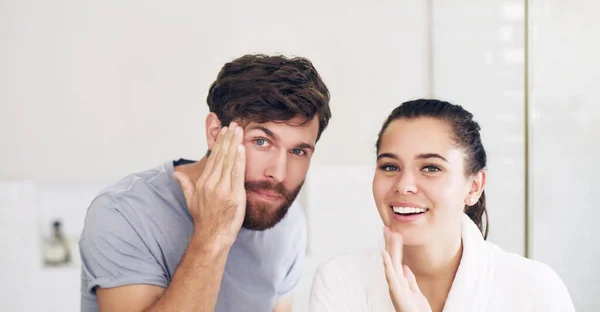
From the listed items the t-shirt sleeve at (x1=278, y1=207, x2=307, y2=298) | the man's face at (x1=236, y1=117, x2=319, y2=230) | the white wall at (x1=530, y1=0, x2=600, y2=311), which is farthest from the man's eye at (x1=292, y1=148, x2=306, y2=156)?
the white wall at (x1=530, y1=0, x2=600, y2=311)

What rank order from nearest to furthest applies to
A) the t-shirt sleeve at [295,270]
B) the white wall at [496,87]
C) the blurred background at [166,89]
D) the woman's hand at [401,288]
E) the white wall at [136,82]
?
the woman's hand at [401,288] < the t-shirt sleeve at [295,270] < the white wall at [496,87] < the blurred background at [166,89] < the white wall at [136,82]

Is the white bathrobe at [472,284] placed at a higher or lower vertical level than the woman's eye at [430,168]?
lower

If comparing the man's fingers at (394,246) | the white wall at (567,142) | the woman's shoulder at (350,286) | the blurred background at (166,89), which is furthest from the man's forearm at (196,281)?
the blurred background at (166,89)

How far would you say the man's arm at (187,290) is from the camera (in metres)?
1.26

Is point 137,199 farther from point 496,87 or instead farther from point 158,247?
point 496,87

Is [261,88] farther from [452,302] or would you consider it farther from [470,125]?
[452,302]

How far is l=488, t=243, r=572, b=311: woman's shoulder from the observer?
117 cm

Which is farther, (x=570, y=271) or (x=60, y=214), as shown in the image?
(x=60, y=214)

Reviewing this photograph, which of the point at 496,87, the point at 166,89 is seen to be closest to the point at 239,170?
the point at 496,87

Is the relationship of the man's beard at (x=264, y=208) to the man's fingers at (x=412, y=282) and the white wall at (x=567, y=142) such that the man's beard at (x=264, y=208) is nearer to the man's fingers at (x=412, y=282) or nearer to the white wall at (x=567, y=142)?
the man's fingers at (x=412, y=282)

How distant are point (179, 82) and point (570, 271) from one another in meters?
1.69

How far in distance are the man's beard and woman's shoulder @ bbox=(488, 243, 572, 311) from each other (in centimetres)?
48

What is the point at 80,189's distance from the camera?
2594 mm

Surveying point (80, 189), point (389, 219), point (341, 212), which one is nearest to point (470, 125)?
point (389, 219)
